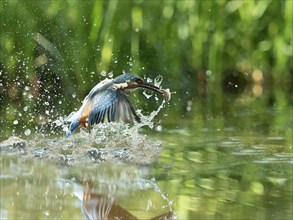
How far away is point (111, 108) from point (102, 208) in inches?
57.4

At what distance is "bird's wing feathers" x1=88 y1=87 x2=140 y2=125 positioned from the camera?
6082mm

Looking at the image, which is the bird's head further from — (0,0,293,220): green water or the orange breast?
(0,0,293,220): green water

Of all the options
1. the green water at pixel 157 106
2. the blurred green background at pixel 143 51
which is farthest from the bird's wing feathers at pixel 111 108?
the blurred green background at pixel 143 51

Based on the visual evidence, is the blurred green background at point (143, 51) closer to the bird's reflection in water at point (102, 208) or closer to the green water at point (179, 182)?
the green water at point (179, 182)

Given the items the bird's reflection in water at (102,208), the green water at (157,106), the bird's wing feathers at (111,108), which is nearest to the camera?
the bird's reflection in water at (102,208)

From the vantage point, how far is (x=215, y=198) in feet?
16.4

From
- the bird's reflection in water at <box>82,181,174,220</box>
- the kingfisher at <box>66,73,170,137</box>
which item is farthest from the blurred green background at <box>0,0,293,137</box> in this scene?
the bird's reflection in water at <box>82,181,174,220</box>

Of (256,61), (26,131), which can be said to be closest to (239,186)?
(26,131)

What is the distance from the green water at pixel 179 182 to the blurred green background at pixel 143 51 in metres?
1.31

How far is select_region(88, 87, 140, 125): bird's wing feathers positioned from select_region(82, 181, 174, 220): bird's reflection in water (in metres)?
0.96

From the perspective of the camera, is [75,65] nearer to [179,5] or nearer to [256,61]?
[179,5]

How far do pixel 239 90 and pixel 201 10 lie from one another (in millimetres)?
1639

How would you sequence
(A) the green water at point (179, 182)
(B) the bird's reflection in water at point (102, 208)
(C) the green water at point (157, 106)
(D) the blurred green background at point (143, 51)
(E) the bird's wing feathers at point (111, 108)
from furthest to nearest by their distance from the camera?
(D) the blurred green background at point (143, 51) → (E) the bird's wing feathers at point (111, 108) → (C) the green water at point (157, 106) → (A) the green water at point (179, 182) → (B) the bird's reflection in water at point (102, 208)

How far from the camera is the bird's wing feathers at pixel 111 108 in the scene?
20.0 ft
